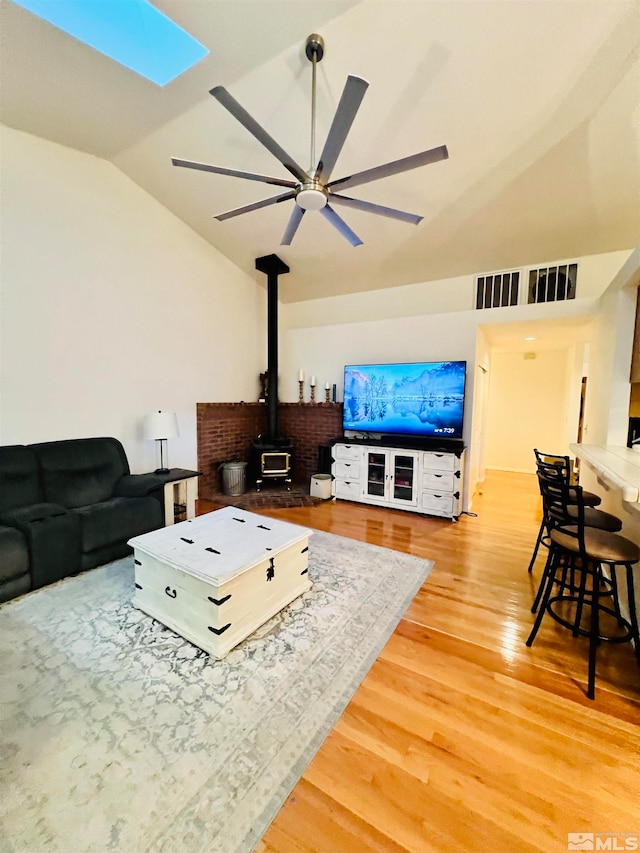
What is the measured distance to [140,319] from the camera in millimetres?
3646

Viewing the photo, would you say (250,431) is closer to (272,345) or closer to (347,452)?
(272,345)

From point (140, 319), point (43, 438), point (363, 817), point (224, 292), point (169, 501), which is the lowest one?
point (363, 817)

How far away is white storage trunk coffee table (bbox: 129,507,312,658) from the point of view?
1803 mm

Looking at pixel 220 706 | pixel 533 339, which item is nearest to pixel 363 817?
pixel 220 706

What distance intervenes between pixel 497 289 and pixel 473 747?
13.0ft

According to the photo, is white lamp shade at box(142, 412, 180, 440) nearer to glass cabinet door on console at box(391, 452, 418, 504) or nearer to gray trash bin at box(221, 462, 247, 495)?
gray trash bin at box(221, 462, 247, 495)

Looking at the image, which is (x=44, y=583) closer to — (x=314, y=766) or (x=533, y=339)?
(x=314, y=766)

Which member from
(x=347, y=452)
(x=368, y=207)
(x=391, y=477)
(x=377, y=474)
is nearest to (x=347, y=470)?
(x=347, y=452)

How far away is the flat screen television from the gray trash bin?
1.53 meters

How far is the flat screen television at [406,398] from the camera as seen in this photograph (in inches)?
156

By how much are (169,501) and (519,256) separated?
4.27 metres

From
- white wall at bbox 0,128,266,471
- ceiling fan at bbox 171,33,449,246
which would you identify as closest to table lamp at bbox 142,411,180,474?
white wall at bbox 0,128,266,471

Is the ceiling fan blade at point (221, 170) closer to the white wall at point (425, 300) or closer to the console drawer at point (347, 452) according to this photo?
the white wall at point (425, 300)

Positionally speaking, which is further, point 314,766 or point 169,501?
point 169,501
